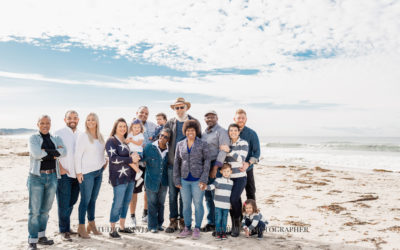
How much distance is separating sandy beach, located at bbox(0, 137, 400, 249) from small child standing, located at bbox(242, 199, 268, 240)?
157 millimetres

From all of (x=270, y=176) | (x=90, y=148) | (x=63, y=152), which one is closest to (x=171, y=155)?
(x=90, y=148)

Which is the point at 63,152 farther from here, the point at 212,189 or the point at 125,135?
the point at 212,189

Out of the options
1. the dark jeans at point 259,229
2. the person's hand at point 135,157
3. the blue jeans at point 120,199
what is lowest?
the dark jeans at point 259,229

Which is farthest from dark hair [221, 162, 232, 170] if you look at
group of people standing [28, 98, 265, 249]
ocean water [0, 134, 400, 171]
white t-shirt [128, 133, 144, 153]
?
ocean water [0, 134, 400, 171]

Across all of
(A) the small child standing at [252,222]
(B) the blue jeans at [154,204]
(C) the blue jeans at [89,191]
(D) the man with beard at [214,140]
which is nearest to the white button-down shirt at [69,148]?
(C) the blue jeans at [89,191]

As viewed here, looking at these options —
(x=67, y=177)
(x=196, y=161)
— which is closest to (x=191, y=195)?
(x=196, y=161)

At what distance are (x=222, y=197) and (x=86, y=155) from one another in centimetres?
239

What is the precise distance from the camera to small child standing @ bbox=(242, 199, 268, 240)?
4641 mm

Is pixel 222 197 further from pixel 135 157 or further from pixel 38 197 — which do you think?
pixel 38 197

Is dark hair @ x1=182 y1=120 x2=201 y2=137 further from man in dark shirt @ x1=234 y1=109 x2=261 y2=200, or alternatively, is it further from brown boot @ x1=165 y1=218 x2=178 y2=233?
brown boot @ x1=165 y1=218 x2=178 y2=233

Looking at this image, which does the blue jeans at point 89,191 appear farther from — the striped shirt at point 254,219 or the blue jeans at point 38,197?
the striped shirt at point 254,219

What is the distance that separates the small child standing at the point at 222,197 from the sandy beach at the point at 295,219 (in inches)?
8.4

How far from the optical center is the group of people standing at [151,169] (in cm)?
414

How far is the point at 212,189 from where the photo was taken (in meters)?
4.60
